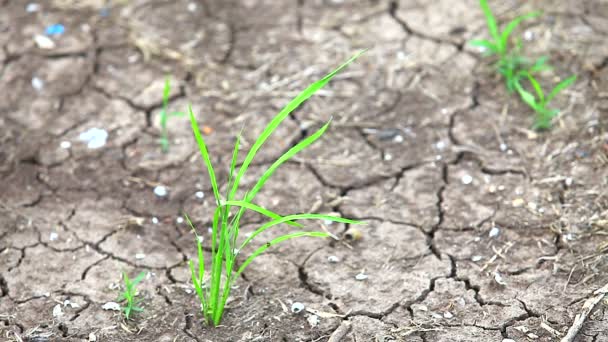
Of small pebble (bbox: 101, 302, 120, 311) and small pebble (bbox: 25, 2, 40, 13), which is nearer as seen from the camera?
small pebble (bbox: 101, 302, 120, 311)

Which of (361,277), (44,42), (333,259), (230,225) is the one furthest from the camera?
(44,42)

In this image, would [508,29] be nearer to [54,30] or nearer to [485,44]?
[485,44]

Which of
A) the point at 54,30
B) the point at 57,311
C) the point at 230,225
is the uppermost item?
the point at 230,225

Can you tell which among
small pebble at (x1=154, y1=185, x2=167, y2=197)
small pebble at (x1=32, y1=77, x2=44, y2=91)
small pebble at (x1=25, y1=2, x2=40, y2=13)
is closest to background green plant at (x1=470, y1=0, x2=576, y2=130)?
small pebble at (x1=154, y1=185, x2=167, y2=197)

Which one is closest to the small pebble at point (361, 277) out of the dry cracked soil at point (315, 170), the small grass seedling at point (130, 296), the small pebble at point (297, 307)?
the dry cracked soil at point (315, 170)

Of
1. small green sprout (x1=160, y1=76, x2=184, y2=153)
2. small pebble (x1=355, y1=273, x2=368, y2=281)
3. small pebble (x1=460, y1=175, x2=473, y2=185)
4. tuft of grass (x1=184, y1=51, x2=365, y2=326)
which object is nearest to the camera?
tuft of grass (x1=184, y1=51, x2=365, y2=326)

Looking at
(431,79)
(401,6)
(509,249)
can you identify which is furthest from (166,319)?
(401,6)

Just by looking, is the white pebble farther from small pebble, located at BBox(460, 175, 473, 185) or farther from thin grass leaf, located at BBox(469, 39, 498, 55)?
thin grass leaf, located at BBox(469, 39, 498, 55)

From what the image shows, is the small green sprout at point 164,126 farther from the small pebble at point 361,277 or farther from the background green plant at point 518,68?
the background green plant at point 518,68

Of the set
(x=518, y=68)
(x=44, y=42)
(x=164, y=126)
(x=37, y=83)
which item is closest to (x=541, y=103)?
(x=518, y=68)
